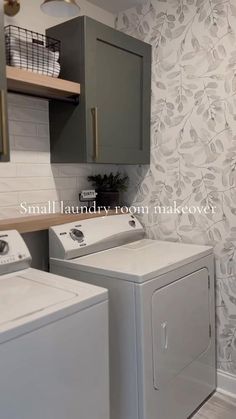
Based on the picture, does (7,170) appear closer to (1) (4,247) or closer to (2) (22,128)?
(2) (22,128)

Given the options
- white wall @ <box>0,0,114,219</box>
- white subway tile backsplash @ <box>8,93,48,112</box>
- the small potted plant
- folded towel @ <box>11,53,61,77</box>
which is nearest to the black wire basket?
folded towel @ <box>11,53,61,77</box>

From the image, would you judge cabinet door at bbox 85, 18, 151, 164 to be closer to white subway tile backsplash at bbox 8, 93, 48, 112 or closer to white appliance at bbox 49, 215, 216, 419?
white subway tile backsplash at bbox 8, 93, 48, 112

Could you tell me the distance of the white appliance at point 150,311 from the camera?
159 cm

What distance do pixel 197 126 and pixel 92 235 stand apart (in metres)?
0.91

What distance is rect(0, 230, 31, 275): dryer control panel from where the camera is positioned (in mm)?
1573

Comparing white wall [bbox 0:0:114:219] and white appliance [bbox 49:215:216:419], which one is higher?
white wall [bbox 0:0:114:219]

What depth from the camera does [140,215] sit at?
97.3 inches

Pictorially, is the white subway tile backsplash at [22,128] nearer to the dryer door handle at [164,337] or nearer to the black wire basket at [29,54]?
the black wire basket at [29,54]

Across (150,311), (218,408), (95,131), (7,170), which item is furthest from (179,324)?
(7,170)

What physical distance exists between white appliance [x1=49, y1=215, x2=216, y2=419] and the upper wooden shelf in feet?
2.35

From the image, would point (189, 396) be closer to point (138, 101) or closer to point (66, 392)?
point (66, 392)

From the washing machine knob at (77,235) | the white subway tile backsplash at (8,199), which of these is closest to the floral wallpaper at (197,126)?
the washing machine knob at (77,235)

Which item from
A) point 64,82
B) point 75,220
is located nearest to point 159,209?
point 75,220

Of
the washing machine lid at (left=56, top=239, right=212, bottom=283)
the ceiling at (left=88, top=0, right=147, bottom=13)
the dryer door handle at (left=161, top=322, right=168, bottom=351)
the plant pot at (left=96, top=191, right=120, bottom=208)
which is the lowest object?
the dryer door handle at (left=161, top=322, right=168, bottom=351)
